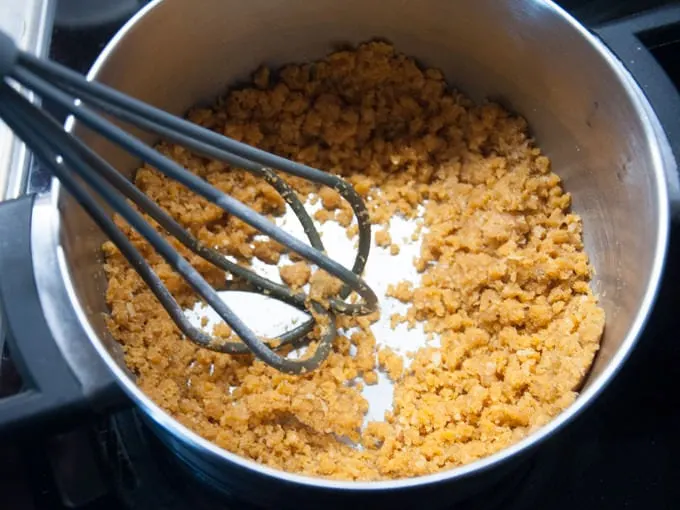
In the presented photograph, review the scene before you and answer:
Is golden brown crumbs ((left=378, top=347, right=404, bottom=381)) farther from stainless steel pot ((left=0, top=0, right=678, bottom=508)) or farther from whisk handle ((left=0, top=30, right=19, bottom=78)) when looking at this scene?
whisk handle ((left=0, top=30, right=19, bottom=78))

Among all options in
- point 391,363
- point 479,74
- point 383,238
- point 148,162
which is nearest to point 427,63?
point 479,74

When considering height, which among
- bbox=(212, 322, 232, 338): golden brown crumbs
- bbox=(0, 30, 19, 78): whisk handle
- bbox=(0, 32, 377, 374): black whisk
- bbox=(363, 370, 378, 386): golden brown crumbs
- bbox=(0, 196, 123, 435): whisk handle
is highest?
bbox=(0, 30, 19, 78): whisk handle

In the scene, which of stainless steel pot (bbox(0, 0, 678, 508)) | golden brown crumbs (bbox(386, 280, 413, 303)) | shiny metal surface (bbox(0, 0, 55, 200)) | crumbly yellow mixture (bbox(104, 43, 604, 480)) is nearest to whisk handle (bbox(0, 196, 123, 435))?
stainless steel pot (bbox(0, 0, 678, 508))

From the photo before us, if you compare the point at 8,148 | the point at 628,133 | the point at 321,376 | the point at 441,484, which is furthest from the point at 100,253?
the point at 628,133

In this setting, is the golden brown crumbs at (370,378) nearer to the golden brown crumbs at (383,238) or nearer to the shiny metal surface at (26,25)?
the golden brown crumbs at (383,238)

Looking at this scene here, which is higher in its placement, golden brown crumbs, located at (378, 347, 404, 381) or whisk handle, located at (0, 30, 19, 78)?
whisk handle, located at (0, 30, 19, 78)

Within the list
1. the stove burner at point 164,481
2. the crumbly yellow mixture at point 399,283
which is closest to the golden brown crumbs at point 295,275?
the crumbly yellow mixture at point 399,283

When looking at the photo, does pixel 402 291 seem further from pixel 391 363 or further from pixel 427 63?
pixel 427 63
